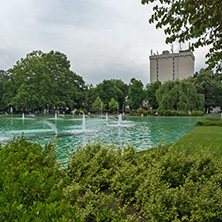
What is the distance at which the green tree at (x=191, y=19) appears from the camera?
466cm

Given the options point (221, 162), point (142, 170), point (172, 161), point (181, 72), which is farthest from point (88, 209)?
point (181, 72)

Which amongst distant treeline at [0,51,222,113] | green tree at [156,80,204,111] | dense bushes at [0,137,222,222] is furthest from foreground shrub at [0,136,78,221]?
distant treeline at [0,51,222,113]

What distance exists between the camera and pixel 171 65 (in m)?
101

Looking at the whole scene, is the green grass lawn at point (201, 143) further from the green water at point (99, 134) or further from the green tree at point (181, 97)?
the green tree at point (181, 97)

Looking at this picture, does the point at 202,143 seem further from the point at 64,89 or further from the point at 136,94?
the point at 136,94

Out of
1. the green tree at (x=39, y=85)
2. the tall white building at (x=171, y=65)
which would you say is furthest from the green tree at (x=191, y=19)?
the tall white building at (x=171, y=65)

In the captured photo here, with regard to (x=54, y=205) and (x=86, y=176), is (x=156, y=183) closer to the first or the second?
(x=86, y=176)

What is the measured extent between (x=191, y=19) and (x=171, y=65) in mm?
101551

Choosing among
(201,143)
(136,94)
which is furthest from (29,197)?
(136,94)

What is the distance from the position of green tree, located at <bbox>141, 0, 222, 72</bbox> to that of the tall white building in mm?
95142

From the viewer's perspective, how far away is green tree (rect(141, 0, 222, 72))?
15.3 feet

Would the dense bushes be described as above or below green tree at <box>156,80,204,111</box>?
below

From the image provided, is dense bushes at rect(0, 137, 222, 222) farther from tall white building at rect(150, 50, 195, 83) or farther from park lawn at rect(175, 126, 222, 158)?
tall white building at rect(150, 50, 195, 83)

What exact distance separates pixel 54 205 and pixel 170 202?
1.65 m
